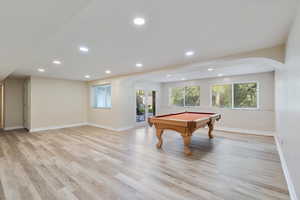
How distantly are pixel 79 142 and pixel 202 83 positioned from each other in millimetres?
5733

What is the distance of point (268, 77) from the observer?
17.9ft

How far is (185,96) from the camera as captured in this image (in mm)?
7750

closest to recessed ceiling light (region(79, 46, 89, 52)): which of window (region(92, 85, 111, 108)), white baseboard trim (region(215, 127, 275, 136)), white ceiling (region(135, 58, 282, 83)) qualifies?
white ceiling (region(135, 58, 282, 83))

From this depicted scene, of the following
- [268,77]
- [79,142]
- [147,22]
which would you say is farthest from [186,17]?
[268,77]

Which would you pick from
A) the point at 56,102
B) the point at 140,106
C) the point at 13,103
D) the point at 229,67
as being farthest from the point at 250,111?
Result: the point at 13,103

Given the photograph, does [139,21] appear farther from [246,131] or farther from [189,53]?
[246,131]

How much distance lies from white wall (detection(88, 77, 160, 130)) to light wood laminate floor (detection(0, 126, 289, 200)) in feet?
7.34

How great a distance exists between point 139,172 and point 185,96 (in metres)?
5.68

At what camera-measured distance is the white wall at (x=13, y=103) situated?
6.41 meters

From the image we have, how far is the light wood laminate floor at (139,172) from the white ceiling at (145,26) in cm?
220

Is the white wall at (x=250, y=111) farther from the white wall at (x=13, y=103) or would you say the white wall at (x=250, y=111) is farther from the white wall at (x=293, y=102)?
the white wall at (x=13, y=103)

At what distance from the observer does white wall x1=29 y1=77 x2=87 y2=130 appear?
6.09 meters

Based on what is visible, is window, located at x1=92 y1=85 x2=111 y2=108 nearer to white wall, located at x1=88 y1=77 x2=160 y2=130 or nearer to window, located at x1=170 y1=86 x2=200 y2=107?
white wall, located at x1=88 y1=77 x2=160 y2=130

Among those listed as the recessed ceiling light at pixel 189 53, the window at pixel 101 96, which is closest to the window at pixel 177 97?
the window at pixel 101 96
